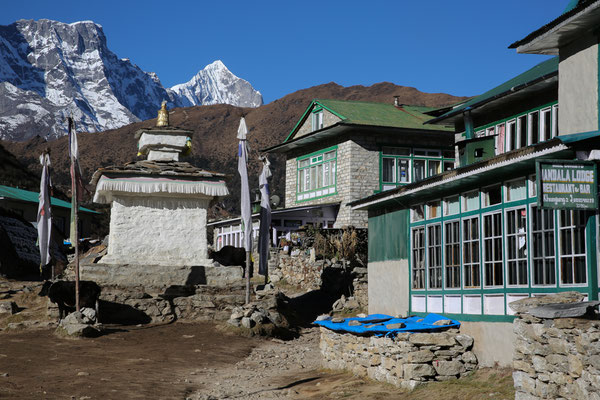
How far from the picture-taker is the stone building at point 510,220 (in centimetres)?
1095

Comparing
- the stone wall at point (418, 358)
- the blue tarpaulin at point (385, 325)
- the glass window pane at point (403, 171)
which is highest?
the glass window pane at point (403, 171)

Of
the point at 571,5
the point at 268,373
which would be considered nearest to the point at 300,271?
the point at 268,373

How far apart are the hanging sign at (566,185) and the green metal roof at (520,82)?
746 cm

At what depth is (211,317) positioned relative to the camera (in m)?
21.1

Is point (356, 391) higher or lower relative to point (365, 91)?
lower

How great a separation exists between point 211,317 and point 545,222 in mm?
11678

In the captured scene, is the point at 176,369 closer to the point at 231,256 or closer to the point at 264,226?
the point at 264,226

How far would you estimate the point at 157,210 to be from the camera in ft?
74.7

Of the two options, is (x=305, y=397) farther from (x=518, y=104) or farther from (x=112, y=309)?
(x=518, y=104)

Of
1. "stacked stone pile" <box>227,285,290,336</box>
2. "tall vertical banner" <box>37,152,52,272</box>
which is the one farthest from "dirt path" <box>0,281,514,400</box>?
"tall vertical banner" <box>37,152,52,272</box>

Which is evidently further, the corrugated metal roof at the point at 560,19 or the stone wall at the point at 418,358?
the stone wall at the point at 418,358

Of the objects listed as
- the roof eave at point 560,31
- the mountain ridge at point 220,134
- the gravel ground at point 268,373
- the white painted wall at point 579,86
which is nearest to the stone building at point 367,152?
the gravel ground at point 268,373

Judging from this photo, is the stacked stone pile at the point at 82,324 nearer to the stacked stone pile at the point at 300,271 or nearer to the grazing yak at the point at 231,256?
the grazing yak at the point at 231,256

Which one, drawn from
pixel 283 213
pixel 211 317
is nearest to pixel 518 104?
pixel 211 317
